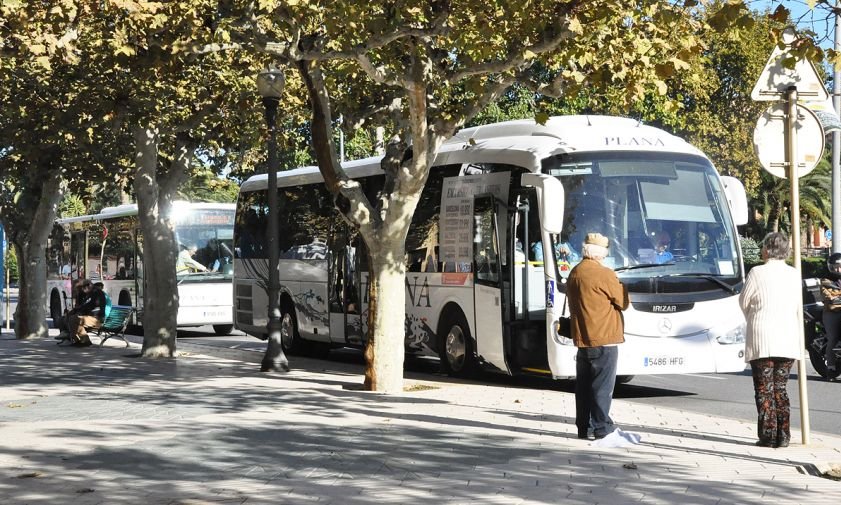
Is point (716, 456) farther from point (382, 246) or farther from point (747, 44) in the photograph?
point (747, 44)

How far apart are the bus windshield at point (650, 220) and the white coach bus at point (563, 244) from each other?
14mm

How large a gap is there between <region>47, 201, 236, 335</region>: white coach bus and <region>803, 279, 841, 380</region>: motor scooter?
14.9 m

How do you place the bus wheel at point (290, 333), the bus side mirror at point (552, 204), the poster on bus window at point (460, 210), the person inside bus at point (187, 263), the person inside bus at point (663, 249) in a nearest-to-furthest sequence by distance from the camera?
the bus side mirror at point (552, 204) → the person inside bus at point (663, 249) → the poster on bus window at point (460, 210) → the bus wheel at point (290, 333) → the person inside bus at point (187, 263)

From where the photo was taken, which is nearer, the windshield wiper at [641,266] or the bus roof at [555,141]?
the windshield wiper at [641,266]

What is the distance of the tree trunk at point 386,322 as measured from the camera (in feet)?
48.0

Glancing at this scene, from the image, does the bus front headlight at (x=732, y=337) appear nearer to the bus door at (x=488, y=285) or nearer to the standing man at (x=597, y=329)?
the bus door at (x=488, y=285)

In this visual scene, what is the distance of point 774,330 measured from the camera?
32.5ft

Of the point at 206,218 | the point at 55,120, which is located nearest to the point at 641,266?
the point at 55,120

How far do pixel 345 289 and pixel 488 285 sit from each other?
463 cm

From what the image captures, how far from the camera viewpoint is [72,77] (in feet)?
65.5

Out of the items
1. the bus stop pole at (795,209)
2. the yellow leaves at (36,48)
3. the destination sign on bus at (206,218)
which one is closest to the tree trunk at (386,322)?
the yellow leaves at (36,48)

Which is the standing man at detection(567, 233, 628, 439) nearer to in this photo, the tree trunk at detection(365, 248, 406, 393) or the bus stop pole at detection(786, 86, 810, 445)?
the bus stop pole at detection(786, 86, 810, 445)

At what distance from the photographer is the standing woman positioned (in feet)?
32.5

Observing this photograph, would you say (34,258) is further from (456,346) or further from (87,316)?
(456,346)
